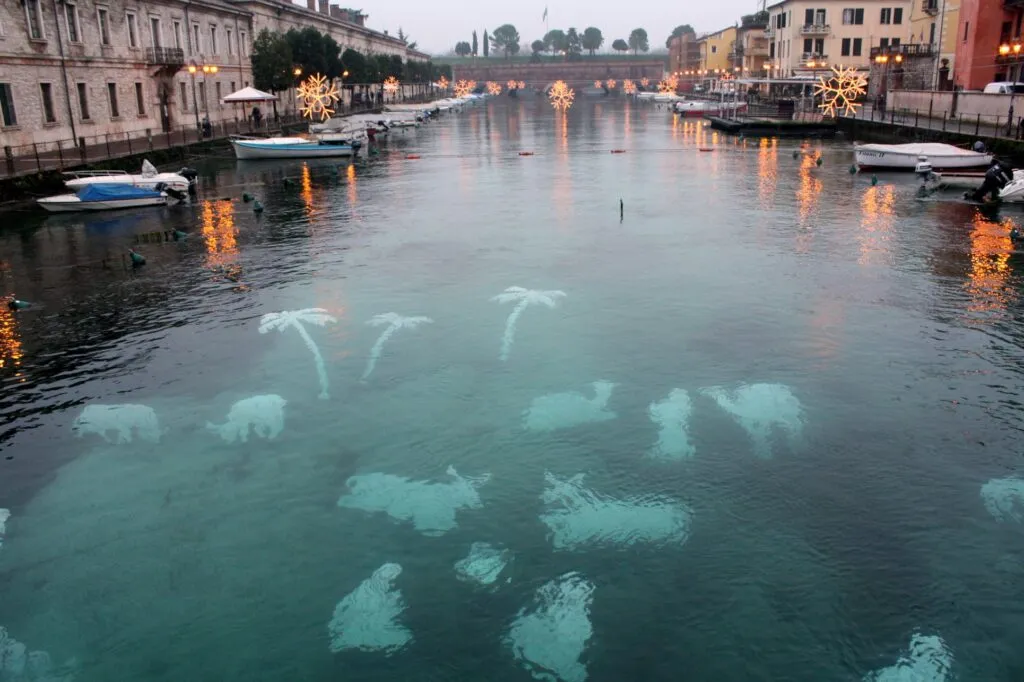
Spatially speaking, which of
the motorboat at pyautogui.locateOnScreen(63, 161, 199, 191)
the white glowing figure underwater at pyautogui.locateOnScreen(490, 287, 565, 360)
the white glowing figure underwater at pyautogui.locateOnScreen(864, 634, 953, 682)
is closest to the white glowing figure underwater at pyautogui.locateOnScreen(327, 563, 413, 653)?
the white glowing figure underwater at pyautogui.locateOnScreen(864, 634, 953, 682)

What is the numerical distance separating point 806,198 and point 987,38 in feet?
133

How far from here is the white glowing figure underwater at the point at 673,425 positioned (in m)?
13.1

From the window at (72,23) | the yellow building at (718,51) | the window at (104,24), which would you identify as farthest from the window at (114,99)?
the yellow building at (718,51)


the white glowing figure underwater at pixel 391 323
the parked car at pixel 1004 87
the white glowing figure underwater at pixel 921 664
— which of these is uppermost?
the parked car at pixel 1004 87

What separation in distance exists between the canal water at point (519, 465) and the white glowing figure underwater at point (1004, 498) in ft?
0.24

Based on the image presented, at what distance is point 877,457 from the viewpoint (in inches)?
505

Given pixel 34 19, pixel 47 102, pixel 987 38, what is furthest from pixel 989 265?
pixel 987 38

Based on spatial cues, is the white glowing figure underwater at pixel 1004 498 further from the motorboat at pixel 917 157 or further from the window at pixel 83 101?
the window at pixel 83 101

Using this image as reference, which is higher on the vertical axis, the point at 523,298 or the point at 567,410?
the point at 523,298

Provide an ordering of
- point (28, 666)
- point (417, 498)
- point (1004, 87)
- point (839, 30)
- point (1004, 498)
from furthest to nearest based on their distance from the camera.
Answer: point (839, 30) → point (1004, 87) → point (417, 498) → point (1004, 498) → point (28, 666)

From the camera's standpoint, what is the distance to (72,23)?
48469 millimetres

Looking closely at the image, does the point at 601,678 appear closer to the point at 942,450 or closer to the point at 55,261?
the point at 942,450

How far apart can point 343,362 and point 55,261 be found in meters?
14.8

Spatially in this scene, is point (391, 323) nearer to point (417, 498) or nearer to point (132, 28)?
point (417, 498)
